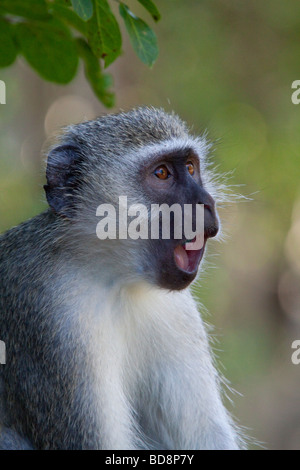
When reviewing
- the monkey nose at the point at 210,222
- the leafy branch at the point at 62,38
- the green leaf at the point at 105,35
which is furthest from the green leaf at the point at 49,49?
the monkey nose at the point at 210,222

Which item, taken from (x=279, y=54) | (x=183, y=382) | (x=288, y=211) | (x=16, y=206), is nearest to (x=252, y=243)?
(x=288, y=211)

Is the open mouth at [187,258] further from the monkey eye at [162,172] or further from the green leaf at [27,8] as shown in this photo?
the green leaf at [27,8]

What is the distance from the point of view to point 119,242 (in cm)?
363

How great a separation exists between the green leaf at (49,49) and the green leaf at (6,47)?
0.09m

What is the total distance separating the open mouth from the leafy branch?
94 cm

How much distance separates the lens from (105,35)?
3156mm

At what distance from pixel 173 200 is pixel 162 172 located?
23 cm

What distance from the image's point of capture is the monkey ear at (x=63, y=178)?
362 centimetres

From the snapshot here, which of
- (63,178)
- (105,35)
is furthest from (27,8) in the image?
(63,178)

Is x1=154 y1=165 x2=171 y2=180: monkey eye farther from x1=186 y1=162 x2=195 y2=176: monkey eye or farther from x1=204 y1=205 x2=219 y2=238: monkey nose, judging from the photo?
x1=204 y1=205 x2=219 y2=238: monkey nose

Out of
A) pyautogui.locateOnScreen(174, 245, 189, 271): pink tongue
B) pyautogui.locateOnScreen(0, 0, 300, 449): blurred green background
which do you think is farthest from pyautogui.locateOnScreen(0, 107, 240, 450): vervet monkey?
pyautogui.locateOnScreen(0, 0, 300, 449): blurred green background

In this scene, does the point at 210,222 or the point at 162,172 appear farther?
the point at 162,172

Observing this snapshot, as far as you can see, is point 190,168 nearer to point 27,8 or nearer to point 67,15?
point 67,15

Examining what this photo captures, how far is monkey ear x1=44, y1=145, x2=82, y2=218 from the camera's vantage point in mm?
3619
